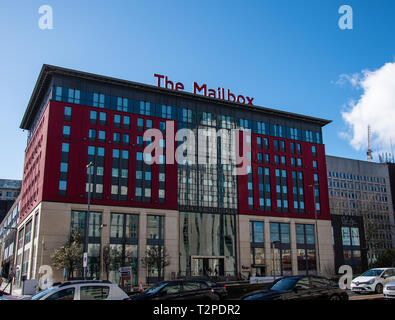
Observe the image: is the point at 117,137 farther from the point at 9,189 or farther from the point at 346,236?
the point at 9,189

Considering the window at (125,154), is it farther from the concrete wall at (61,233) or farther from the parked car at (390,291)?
the parked car at (390,291)

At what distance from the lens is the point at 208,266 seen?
234ft

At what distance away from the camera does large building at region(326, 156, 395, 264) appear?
13638 cm

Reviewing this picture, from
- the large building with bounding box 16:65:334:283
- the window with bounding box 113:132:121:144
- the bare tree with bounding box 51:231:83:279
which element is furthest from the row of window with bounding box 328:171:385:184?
the bare tree with bounding box 51:231:83:279

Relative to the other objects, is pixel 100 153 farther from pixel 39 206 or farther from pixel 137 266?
pixel 137 266

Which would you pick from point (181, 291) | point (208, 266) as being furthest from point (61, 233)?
point (181, 291)

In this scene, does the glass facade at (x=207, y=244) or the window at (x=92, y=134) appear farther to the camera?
the glass facade at (x=207, y=244)

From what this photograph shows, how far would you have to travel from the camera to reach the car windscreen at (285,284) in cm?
1789

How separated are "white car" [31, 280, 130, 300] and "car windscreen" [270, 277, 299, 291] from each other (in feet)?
22.1

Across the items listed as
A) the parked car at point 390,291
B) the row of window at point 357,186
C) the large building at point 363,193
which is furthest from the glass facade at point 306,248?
the parked car at point 390,291

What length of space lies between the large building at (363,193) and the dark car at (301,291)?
12077 cm
